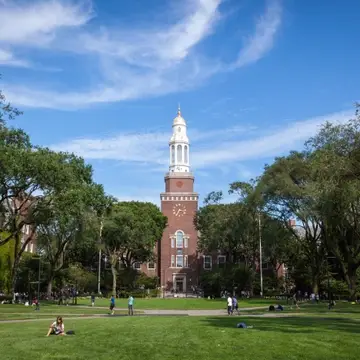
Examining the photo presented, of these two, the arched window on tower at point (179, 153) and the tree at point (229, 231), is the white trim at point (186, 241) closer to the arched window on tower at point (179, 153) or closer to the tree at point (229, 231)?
the tree at point (229, 231)

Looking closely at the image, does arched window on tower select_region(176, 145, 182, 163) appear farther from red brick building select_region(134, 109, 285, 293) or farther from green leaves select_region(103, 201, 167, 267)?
green leaves select_region(103, 201, 167, 267)

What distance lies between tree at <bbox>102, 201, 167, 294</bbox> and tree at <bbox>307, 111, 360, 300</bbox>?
31816 mm

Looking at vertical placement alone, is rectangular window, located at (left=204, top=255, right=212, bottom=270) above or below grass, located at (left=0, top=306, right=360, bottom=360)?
above

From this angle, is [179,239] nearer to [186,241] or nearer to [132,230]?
[186,241]

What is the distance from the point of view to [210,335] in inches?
729

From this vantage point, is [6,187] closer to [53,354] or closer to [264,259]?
[53,354]

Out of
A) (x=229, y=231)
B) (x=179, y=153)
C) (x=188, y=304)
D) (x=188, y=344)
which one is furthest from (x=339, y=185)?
(x=179, y=153)

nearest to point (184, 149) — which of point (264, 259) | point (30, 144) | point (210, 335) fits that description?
point (264, 259)

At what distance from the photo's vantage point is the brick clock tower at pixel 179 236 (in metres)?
90.6

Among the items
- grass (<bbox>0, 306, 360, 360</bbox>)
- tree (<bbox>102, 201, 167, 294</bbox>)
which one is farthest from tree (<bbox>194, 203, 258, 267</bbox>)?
grass (<bbox>0, 306, 360, 360</bbox>)

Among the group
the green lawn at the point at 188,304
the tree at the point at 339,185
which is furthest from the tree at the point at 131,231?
the tree at the point at 339,185

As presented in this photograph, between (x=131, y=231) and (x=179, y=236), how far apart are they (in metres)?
19.1

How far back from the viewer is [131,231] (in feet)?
247

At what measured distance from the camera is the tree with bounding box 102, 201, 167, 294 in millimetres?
74812
